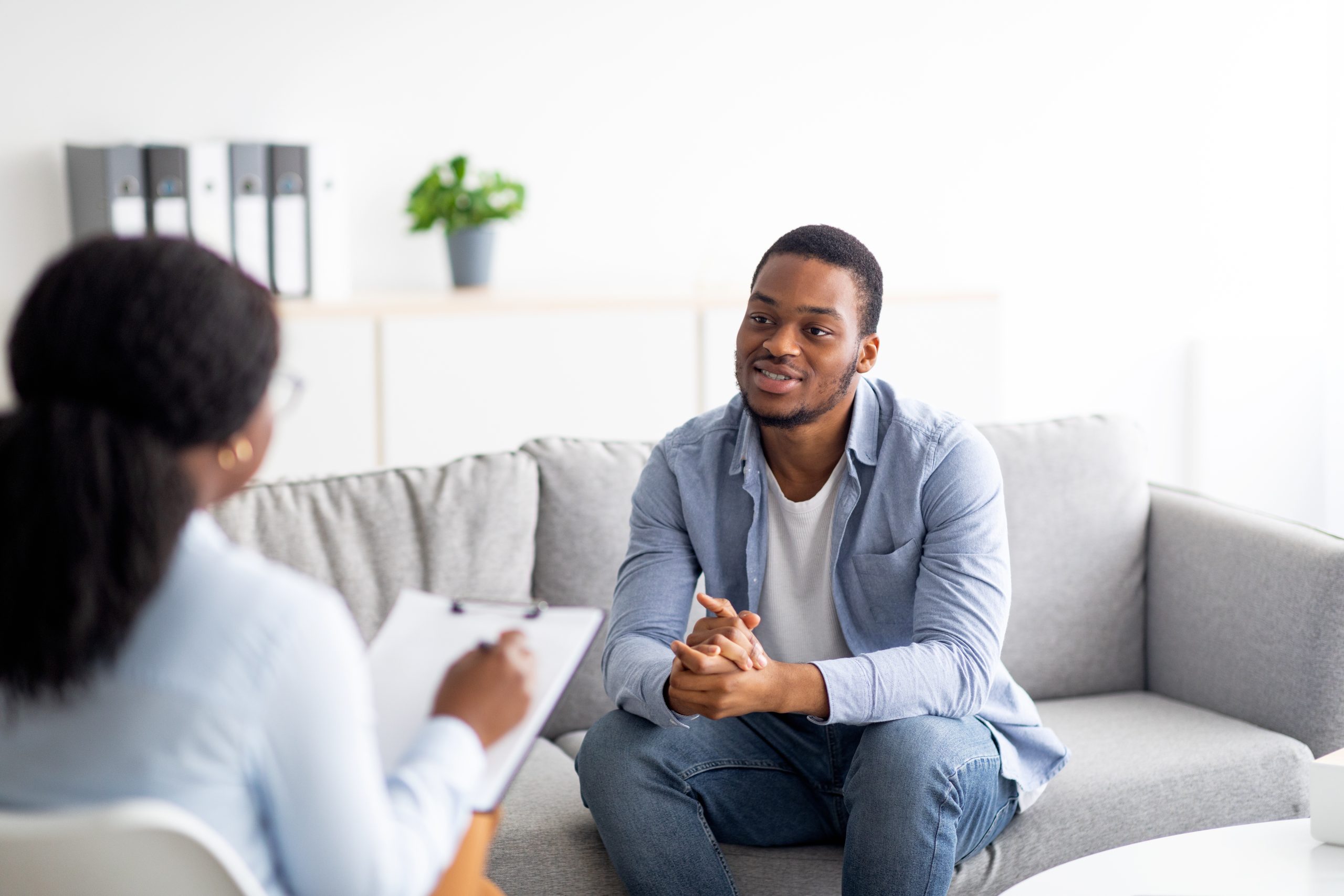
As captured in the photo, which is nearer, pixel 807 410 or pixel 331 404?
pixel 807 410

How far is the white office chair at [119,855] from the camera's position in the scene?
2.61ft

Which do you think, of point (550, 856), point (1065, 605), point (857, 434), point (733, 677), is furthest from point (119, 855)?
point (1065, 605)

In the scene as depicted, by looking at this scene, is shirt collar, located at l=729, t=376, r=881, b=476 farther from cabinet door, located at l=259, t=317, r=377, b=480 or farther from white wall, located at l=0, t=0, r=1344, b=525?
white wall, located at l=0, t=0, r=1344, b=525

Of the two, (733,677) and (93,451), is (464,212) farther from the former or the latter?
(93,451)

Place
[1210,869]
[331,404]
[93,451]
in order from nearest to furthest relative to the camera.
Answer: [93,451] → [1210,869] → [331,404]

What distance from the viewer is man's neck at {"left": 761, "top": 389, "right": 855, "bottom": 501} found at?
6.01 feet

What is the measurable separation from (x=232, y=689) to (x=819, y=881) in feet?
3.46

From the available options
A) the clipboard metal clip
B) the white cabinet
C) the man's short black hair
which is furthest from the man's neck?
the white cabinet

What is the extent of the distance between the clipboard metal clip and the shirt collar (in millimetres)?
730

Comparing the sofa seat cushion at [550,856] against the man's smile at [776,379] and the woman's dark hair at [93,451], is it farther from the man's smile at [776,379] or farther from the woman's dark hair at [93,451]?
the woman's dark hair at [93,451]

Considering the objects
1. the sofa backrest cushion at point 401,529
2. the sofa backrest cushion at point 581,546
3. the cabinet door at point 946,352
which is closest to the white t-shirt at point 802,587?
the sofa backrest cushion at point 581,546

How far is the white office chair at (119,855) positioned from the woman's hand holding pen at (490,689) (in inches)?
8.6

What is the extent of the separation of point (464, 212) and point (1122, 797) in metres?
2.13

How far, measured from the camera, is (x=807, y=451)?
6.05 feet
